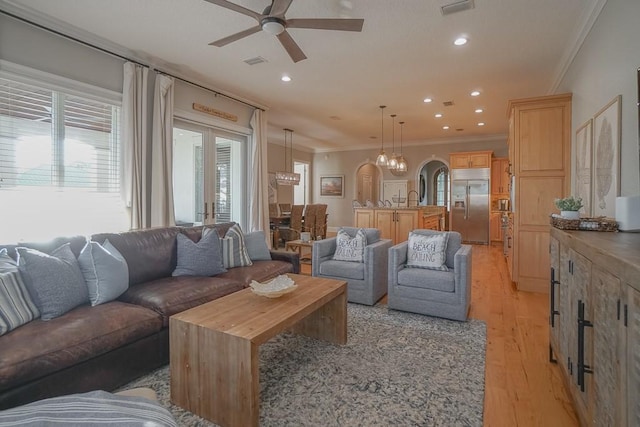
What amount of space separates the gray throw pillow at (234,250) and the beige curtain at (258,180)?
201cm

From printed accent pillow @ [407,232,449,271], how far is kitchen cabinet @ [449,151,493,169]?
18.7ft

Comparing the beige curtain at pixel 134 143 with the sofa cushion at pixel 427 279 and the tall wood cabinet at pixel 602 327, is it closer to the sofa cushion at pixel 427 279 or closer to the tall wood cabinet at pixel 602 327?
the sofa cushion at pixel 427 279

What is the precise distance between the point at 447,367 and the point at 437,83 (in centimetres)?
395

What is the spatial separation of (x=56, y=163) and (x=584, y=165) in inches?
212

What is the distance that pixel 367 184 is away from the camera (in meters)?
11.8

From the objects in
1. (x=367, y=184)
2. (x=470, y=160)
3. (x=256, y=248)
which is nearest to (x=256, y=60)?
(x=256, y=248)

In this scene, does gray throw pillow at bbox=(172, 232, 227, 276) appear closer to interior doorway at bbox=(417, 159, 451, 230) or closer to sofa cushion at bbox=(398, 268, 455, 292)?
sofa cushion at bbox=(398, 268, 455, 292)

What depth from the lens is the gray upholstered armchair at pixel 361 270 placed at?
3.67 m

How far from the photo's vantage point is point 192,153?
16.5 feet

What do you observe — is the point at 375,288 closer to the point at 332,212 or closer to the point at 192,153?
the point at 192,153

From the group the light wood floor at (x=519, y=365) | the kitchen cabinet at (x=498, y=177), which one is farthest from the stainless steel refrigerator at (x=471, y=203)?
the light wood floor at (x=519, y=365)

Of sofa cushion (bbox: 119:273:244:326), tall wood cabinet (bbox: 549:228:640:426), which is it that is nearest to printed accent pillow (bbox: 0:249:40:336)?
sofa cushion (bbox: 119:273:244:326)

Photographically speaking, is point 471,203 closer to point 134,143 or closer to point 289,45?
point 289,45

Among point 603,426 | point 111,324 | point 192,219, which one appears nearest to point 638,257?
point 603,426
